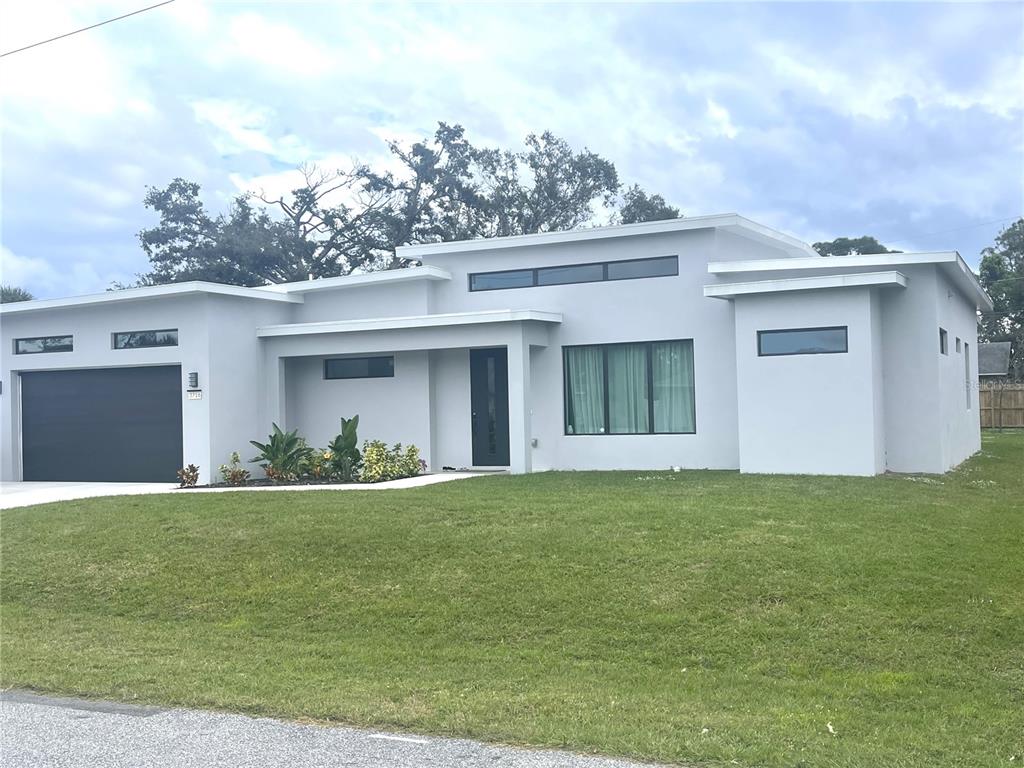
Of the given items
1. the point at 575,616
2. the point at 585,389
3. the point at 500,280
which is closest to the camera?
the point at 575,616

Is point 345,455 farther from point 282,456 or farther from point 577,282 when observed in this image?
point 577,282

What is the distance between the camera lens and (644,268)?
54.7 ft

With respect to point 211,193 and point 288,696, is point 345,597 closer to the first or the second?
point 288,696

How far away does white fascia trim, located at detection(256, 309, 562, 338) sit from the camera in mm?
16219

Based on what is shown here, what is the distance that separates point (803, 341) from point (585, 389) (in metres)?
4.14

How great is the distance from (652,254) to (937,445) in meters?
5.58

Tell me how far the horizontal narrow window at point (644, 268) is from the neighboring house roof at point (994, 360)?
24.7m

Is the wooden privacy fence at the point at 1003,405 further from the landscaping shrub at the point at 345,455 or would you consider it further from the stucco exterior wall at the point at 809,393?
the landscaping shrub at the point at 345,455

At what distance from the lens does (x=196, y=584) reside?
9.47m

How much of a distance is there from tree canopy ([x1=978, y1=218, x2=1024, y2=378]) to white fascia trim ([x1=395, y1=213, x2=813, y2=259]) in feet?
87.7

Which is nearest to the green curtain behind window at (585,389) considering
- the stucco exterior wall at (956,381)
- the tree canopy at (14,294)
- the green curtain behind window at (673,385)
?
the green curtain behind window at (673,385)

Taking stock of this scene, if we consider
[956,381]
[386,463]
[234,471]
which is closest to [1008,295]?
[956,381]

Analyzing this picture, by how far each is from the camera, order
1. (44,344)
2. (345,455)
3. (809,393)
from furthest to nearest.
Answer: (44,344)
(345,455)
(809,393)

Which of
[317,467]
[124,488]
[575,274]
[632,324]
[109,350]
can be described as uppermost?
[575,274]
